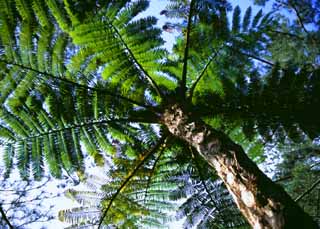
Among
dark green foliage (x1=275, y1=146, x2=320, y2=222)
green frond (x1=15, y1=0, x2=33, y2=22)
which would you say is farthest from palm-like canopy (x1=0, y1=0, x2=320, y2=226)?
dark green foliage (x1=275, y1=146, x2=320, y2=222)

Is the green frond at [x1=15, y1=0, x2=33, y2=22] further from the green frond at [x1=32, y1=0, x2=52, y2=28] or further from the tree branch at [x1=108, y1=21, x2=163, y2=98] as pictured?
the tree branch at [x1=108, y1=21, x2=163, y2=98]

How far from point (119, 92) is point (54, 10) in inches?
32.1

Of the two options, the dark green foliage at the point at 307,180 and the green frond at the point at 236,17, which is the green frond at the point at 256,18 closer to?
the green frond at the point at 236,17

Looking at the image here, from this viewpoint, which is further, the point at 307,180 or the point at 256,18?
the point at 307,180

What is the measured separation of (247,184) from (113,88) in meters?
1.69

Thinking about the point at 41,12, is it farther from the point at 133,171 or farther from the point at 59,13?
the point at 133,171

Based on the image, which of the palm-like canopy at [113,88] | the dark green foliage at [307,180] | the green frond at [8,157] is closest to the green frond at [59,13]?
the palm-like canopy at [113,88]

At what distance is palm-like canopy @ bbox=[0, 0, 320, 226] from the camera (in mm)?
2855

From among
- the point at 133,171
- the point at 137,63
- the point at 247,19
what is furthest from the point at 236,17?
the point at 133,171

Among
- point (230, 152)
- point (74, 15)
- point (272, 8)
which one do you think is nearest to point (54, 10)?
point (74, 15)

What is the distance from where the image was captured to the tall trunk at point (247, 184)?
4.52ft

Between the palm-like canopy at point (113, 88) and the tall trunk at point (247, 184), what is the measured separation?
1.84 ft

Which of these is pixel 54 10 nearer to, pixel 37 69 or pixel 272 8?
pixel 37 69

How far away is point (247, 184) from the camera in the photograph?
5.39ft
